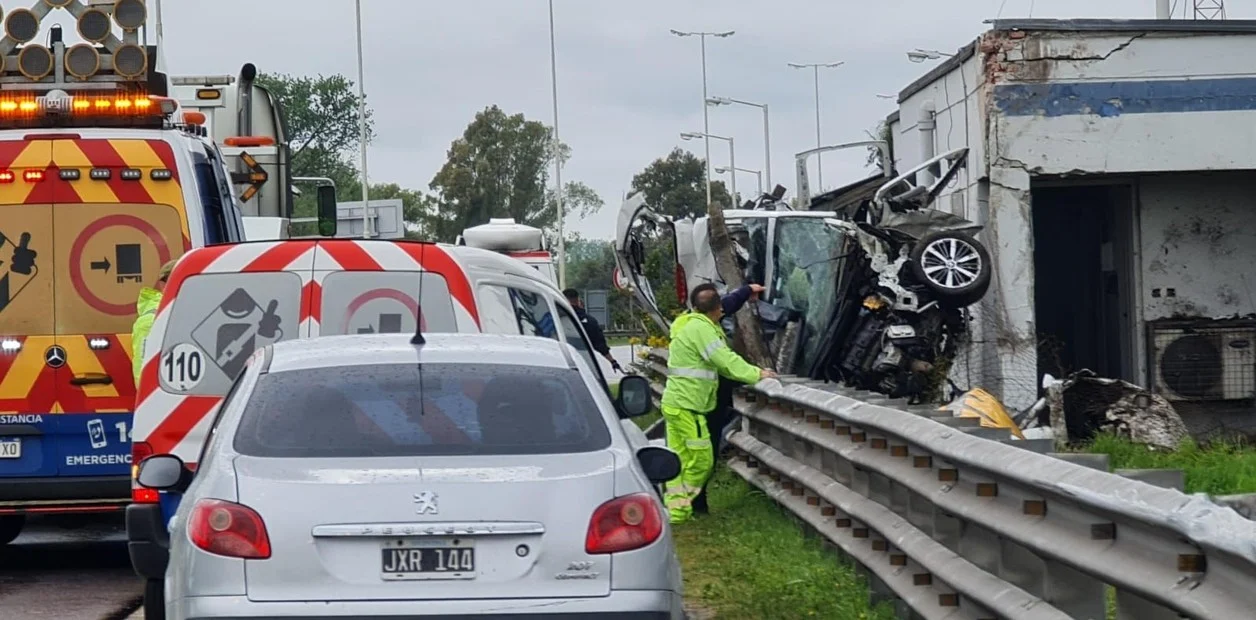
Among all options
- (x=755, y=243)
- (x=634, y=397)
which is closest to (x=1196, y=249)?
(x=755, y=243)

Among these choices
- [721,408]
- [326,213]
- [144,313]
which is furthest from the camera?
[326,213]

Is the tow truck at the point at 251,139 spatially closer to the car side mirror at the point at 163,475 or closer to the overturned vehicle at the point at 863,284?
the overturned vehicle at the point at 863,284

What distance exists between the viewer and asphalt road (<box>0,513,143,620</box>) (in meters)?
10.0

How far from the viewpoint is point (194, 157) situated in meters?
11.5

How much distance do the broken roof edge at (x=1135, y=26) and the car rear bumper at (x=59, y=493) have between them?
1115 centimetres

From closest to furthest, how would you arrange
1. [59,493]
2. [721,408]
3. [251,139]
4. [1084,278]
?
[59,493] → [721,408] → [251,139] → [1084,278]


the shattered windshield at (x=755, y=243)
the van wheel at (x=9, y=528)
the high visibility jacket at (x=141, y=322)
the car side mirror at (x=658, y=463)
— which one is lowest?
the van wheel at (x=9, y=528)

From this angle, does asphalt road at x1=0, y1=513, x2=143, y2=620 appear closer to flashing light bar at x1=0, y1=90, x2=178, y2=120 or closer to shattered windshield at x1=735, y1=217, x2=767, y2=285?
flashing light bar at x1=0, y1=90, x2=178, y2=120

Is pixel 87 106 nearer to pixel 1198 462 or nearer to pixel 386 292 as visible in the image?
pixel 386 292

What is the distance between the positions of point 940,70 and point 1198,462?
870 cm

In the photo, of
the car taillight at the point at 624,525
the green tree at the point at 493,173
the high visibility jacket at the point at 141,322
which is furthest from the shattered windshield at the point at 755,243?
the green tree at the point at 493,173

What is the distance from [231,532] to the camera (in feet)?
19.5

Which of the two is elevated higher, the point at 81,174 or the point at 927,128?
the point at 927,128

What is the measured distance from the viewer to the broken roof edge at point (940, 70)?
19859mm
